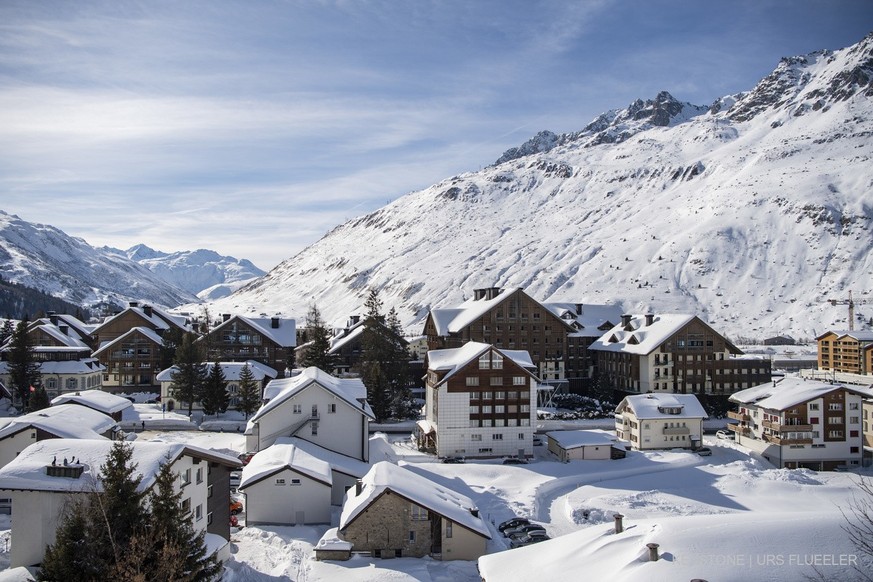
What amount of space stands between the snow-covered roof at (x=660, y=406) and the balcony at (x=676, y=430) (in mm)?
1068

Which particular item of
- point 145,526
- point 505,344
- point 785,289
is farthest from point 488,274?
point 145,526

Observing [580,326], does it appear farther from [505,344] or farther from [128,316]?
[128,316]

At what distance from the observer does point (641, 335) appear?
79375mm

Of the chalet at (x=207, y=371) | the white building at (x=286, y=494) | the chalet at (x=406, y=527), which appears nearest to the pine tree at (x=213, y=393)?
the chalet at (x=207, y=371)

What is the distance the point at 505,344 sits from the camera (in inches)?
3278

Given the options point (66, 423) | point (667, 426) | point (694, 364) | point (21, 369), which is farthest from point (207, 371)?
point (694, 364)

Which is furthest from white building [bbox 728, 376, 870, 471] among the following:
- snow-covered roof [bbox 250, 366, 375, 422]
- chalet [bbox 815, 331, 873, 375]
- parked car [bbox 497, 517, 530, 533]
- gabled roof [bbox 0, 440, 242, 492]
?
gabled roof [bbox 0, 440, 242, 492]

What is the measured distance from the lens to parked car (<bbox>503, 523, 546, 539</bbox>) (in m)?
32.8

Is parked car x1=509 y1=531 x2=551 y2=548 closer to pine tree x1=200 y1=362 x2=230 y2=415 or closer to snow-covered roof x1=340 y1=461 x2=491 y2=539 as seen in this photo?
snow-covered roof x1=340 y1=461 x2=491 y2=539

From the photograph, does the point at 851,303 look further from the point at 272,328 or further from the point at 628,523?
the point at 628,523

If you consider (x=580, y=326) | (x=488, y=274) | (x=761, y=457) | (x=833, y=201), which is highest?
(x=833, y=201)

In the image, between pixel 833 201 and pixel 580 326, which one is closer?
pixel 580 326

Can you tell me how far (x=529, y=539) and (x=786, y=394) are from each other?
124 feet

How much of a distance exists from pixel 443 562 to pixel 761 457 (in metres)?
38.6
